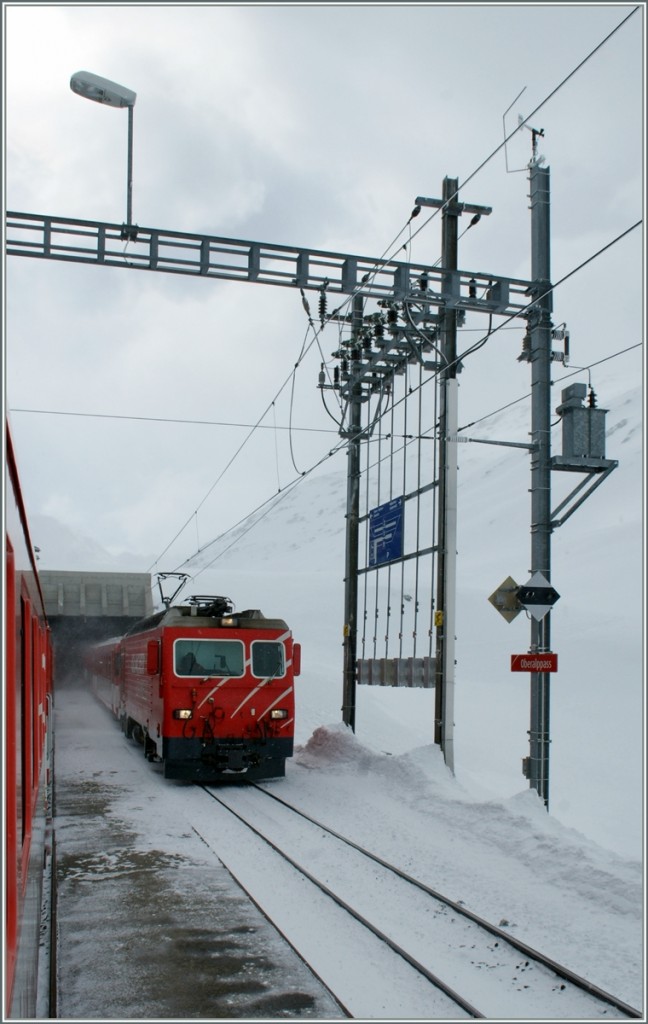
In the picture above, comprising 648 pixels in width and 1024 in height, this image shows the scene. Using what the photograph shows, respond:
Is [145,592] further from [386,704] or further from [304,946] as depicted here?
[304,946]

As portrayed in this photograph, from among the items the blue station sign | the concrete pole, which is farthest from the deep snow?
the concrete pole

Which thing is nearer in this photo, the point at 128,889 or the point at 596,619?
the point at 128,889

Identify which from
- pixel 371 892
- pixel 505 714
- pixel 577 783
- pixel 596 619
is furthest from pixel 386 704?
pixel 371 892

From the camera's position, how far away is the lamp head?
1098cm

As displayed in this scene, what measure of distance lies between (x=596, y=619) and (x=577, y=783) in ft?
89.8

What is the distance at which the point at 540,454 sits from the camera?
1270 cm

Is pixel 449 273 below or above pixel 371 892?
above

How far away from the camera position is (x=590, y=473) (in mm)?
12922

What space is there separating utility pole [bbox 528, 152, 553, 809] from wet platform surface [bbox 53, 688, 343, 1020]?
4.62 m

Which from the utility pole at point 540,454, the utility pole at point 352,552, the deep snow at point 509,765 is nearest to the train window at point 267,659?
the deep snow at point 509,765

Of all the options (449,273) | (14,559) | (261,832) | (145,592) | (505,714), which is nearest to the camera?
(14,559)

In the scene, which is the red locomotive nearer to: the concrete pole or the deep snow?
the deep snow

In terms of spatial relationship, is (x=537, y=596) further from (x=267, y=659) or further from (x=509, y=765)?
(x=509, y=765)

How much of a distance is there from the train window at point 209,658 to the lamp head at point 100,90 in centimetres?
811
